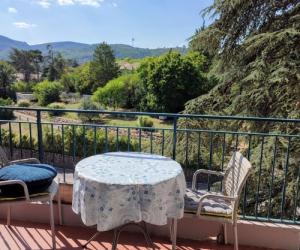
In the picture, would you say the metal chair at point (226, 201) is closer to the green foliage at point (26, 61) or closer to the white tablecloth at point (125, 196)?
the white tablecloth at point (125, 196)

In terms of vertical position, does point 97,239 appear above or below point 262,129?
below

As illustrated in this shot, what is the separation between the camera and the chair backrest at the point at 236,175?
2361 millimetres

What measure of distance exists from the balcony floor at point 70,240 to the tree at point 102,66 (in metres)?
40.4

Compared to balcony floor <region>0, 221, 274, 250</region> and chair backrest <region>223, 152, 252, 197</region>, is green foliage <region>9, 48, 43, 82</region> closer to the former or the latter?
balcony floor <region>0, 221, 274, 250</region>

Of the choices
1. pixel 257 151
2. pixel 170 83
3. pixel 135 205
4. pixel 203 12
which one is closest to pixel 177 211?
pixel 135 205

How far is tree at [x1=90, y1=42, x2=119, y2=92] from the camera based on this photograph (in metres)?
43.0

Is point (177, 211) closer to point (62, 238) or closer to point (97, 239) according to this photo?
point (97, 239)

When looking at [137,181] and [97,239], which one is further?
[97,239]

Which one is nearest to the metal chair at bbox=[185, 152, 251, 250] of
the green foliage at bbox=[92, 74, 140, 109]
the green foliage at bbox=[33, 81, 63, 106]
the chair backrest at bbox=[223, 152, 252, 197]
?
the chair backrest at bbox=[223, 152, 252, 197]

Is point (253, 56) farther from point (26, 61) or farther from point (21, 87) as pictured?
point (26, 61)

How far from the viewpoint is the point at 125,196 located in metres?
2.07

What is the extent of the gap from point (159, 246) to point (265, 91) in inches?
164

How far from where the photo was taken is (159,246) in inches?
113

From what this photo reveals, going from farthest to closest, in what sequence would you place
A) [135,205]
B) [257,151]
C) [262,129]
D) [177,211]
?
[262,129]
[257,151]
[177,211]
[135,205]
